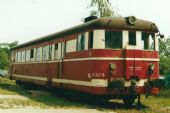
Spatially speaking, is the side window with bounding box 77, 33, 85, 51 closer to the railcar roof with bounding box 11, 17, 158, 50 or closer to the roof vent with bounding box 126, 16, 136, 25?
the railcar roof with bounding box 11, 17, 158, 50

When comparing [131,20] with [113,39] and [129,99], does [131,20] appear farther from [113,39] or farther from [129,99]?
[129,99]

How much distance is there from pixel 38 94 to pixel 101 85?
7.85 m

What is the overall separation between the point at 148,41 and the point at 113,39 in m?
1.51

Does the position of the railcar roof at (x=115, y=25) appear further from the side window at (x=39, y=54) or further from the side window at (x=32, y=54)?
the side window at (x=32, y=54)

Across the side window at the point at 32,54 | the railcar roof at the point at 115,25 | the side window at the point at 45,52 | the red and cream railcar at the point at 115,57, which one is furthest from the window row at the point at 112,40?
the side window at the point at 32,54

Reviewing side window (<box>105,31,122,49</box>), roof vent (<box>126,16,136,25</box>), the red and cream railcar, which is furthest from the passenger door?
roof vent (<box>126,16,136,25</box>)

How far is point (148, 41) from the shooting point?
50.1 feet

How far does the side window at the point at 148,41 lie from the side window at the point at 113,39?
1.07 m

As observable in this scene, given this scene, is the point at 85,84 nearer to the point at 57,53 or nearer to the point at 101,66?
the point at 101,66

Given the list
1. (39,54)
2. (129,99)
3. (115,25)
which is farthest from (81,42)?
(39,54)

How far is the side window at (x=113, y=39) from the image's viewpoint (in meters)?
14.6

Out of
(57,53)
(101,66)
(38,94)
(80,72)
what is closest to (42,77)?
(38,94)

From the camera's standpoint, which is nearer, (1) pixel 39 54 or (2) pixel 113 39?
(2) pixel 113 39

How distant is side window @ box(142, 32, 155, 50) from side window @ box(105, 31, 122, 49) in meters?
1.07
